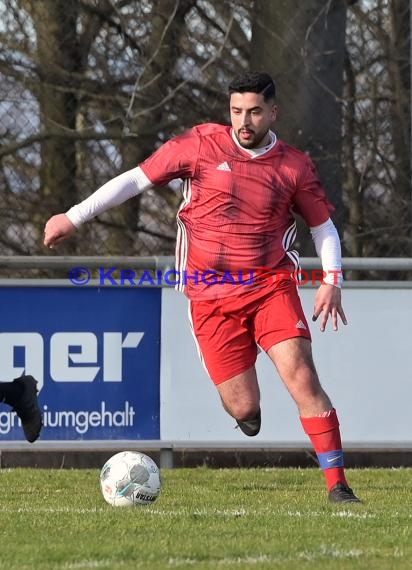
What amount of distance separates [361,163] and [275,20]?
1.36 metres

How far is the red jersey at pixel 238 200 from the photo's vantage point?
728 cm

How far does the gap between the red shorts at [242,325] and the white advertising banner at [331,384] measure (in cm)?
195

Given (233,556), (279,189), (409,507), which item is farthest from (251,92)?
(233,556)

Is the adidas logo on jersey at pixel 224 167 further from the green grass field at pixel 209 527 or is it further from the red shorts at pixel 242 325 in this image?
the green grass field at pixel 209 527

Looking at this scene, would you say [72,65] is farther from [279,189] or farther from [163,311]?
[279,189]

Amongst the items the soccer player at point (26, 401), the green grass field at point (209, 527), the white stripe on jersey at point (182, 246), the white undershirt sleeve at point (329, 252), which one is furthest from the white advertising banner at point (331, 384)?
the white undershirt sleeve at point (329, 252)

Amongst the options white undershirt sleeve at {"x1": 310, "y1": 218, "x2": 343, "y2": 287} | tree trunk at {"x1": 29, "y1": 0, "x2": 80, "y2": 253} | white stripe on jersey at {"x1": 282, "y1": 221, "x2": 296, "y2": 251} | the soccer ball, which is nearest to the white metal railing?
tree trunk at {"x1": 29, "y1": 0, "x2": 80, "y2": 253}

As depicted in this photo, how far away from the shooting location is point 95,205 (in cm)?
710

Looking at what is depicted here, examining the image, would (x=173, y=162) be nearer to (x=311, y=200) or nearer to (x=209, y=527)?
(x=311, y=200)

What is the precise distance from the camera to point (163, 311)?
9.56 metres

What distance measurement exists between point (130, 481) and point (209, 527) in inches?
35.8

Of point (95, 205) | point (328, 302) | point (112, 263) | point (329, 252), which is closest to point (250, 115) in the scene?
point (329, 252)
